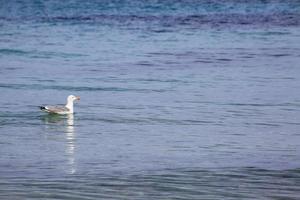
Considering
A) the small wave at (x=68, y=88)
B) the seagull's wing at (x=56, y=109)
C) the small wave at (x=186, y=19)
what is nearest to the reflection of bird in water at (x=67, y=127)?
the seagull's wing at (x=56, y=109)

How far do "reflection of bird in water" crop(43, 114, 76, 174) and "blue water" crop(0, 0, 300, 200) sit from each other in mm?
A: 24

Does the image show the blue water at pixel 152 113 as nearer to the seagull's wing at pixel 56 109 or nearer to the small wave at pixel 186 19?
the seagull's wing at pixel 56 109

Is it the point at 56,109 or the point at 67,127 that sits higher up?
the point at 56,109

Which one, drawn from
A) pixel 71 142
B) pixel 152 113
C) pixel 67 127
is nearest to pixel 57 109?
pixel 67 127

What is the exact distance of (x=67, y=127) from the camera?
59.3 feet

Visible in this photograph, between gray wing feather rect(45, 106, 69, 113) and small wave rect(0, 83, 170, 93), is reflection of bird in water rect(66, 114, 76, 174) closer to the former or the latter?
gray wing feather rect(45, 106, 69, 113)

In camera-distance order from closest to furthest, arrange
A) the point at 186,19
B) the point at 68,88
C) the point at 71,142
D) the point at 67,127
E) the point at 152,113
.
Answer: the point at 71,142, the point at 67,127, the point at 152,113, the point at 68,88, the point at 186,19

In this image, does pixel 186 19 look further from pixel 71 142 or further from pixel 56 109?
pixel 71 142

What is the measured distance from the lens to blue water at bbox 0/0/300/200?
13008 millimetres

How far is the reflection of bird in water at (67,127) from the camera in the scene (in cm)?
1491

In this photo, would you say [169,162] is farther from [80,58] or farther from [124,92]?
[80,58]

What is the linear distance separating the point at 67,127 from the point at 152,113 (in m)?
1.99

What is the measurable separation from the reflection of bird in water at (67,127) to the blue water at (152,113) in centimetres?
2

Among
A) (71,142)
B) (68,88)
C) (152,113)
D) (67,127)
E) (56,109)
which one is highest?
(68,88)
